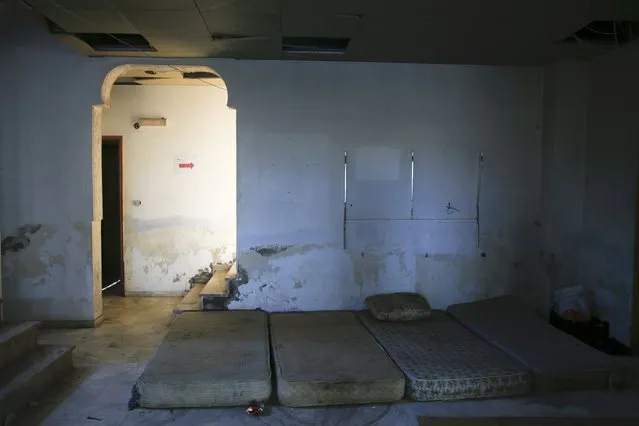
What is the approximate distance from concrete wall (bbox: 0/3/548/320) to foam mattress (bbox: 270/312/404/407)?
83 centimetres

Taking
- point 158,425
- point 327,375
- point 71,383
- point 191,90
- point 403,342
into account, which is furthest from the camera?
point 191,90

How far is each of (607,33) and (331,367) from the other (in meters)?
3.35

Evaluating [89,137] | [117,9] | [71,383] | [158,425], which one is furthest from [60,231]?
[158,425]

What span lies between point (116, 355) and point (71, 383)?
560mm

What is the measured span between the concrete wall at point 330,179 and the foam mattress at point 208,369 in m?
0.86

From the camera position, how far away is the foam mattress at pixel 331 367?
309 cm

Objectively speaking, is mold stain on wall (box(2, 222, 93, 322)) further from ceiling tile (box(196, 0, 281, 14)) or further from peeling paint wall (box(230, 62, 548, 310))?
ceiling tile (box(196, 0, 281, 14))

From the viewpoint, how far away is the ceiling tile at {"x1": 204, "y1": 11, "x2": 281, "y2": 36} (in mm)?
3594

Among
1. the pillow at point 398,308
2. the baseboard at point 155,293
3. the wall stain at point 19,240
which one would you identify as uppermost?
the wall stain at point 19,240

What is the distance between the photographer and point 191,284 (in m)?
6.20

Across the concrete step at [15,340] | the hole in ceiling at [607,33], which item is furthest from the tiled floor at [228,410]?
the hole in ceiling at [607,33]

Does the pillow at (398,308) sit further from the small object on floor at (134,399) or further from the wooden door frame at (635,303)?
the small object on floor at (134,399)

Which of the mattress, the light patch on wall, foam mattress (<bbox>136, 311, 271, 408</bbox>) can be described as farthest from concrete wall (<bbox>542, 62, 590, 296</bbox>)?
foam mattress (<bbox>136, 311, 271, 408</bbox>)

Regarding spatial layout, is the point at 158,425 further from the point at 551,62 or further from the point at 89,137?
the point at 551,62
